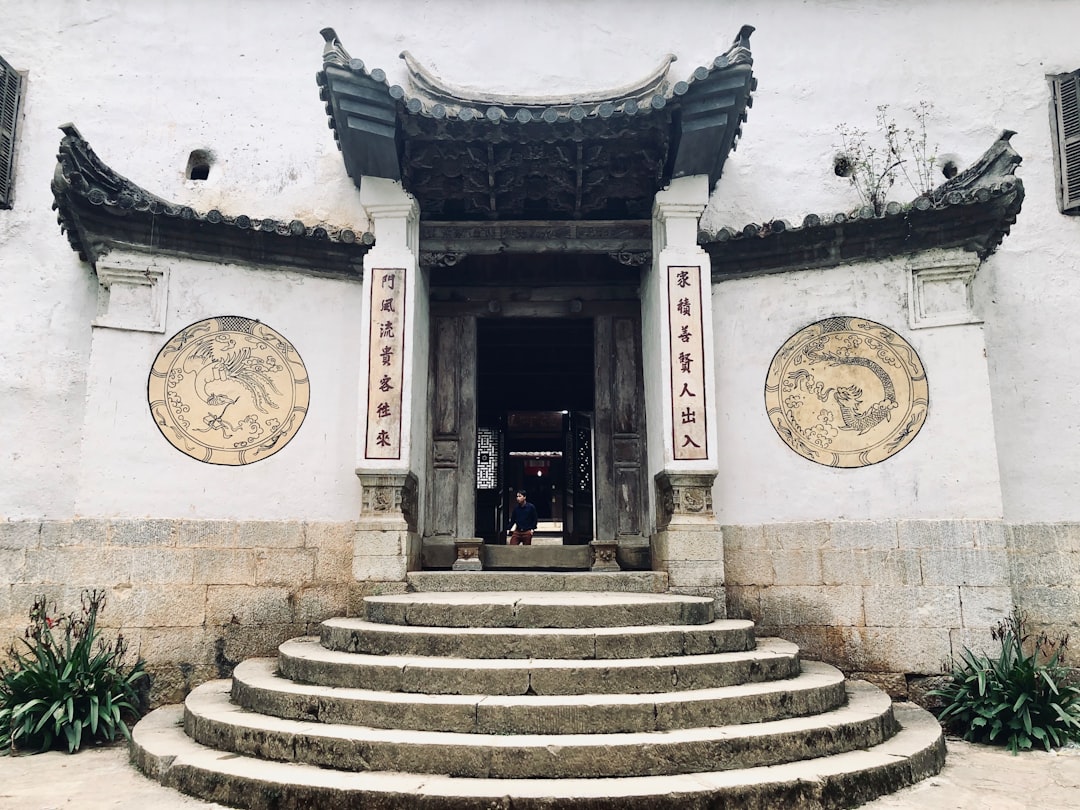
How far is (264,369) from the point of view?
7508 mm

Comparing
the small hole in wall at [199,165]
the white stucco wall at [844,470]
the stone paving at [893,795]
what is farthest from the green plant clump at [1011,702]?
the small hole in wall at [199,165]

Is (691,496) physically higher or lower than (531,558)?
higher

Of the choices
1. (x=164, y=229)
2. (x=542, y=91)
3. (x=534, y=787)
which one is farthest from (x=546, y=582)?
(x=542, y=91)

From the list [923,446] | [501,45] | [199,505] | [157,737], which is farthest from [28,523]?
[923,446]

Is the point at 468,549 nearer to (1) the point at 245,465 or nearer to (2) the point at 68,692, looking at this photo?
(1) the point at 245,465

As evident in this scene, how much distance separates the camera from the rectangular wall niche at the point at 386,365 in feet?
23.5

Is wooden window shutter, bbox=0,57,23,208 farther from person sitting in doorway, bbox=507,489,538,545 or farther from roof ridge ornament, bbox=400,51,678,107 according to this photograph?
person sitting in doorway, bbox=507,489,538,545

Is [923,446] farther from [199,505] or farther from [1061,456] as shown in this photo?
[199,505]

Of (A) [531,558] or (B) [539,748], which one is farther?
(A) [531,558]

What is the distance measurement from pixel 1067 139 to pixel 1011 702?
613 cm

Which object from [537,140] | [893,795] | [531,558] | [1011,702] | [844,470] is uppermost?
[537,140]

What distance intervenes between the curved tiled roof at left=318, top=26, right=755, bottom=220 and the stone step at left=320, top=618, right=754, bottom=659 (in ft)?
14.0

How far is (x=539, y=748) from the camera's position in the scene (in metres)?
4.25

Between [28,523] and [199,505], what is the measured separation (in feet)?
4.86
